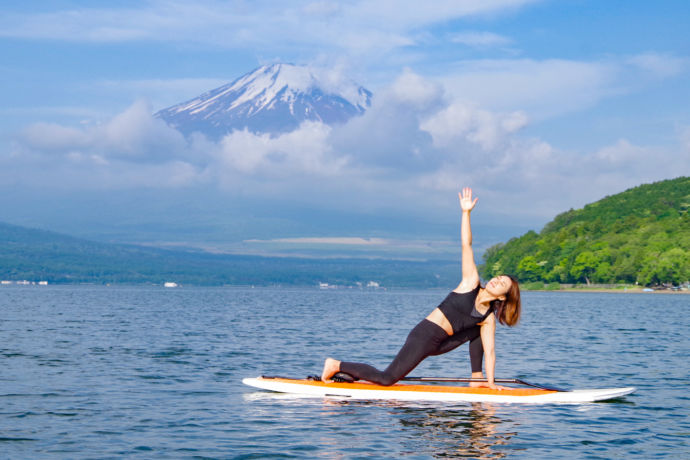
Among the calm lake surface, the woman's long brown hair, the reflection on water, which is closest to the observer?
the reflection on water

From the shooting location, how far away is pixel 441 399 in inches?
784

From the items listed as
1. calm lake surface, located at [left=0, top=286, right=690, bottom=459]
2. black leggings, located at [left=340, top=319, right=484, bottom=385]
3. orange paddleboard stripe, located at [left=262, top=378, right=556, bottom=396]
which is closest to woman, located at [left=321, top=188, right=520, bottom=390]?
black leggings, located at [left=340, top=319, right=484, bottom=385]

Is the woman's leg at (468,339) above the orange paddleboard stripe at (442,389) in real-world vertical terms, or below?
above

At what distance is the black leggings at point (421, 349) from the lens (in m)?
18.1

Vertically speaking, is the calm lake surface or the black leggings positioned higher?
the black leggings

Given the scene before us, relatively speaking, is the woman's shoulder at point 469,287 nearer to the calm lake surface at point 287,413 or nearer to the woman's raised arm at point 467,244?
the woman's raised arm at point 467,244

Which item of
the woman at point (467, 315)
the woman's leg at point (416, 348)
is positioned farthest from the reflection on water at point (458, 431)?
the woman at point (467, 315)

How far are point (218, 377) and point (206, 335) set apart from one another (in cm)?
2025

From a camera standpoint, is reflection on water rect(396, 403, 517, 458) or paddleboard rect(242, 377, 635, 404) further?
paddleboard rect(242, 377, 635, 404)

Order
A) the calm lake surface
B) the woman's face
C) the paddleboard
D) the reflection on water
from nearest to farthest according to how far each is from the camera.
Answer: the reflection on water
the calm lake surface
the woman's face
the paddleboard

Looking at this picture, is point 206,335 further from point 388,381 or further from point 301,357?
point 388,381

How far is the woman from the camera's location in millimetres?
17562

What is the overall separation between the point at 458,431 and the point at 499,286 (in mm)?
3089

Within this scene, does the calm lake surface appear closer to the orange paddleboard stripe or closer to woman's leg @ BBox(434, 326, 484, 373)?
the orange paddleboard stripe
